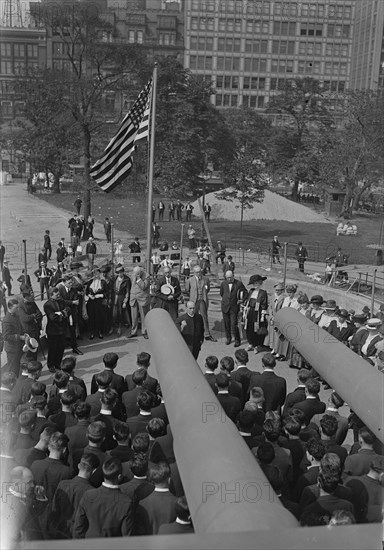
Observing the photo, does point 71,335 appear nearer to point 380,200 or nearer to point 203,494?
point 203,494

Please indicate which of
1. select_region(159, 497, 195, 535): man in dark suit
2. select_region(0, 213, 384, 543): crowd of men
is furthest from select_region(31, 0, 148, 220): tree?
select_region(159, 497, 195, 535): man in dark suit

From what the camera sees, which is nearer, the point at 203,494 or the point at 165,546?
the point at 165,546

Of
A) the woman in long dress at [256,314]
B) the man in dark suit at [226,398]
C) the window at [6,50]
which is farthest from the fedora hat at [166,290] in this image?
the window at [6,50]

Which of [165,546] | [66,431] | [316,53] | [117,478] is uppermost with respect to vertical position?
[316,53]

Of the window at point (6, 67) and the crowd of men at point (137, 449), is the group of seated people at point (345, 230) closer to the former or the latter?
the crowd of men at point (137, 449)

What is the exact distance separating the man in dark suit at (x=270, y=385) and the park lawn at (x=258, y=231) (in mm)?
21392

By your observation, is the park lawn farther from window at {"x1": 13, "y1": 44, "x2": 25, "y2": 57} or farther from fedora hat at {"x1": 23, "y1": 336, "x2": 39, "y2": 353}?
window at {"x1": 13, "y1": 44, "x2": 25, "y2": 57}

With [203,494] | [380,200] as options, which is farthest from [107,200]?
[203,494]

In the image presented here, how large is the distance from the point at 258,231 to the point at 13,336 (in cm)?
2990

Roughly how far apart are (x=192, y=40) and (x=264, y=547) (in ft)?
319

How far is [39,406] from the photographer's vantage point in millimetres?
6621

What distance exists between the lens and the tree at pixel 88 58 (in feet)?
97.8

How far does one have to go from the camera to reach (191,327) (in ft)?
39.5

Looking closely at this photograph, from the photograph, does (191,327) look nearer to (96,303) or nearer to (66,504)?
(96,303)
